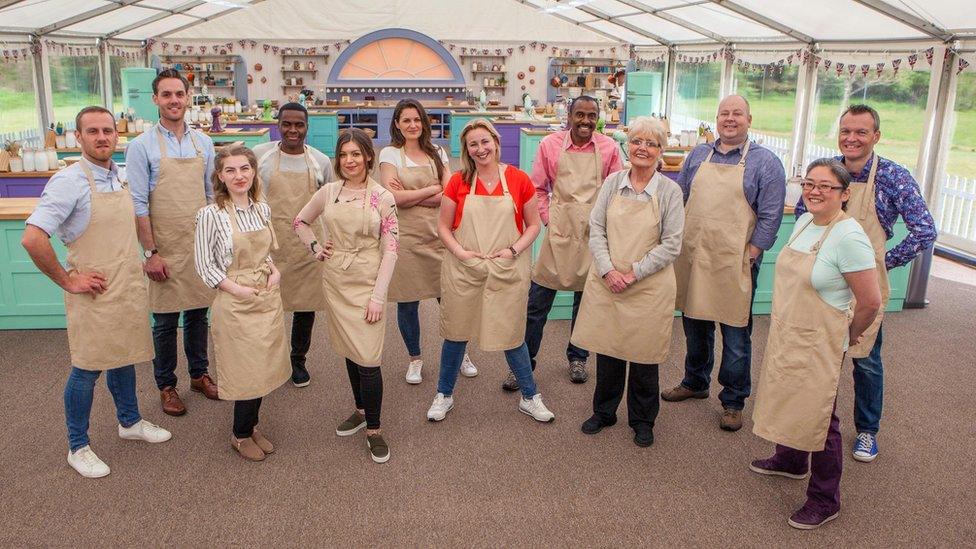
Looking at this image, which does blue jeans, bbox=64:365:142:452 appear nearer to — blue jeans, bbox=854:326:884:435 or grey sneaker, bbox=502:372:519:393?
grey sneaker, bbox=502:372:519:393

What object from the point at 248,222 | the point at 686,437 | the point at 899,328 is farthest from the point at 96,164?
the point at 899,328

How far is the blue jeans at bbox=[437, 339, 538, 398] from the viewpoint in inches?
139

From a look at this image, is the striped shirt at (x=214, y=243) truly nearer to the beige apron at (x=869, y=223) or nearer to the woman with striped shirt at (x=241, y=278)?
the woman with striped shirt at (x=241, y=278)

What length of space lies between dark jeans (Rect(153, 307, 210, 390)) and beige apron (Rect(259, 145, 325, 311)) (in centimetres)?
45

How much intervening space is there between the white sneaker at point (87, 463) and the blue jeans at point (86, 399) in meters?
0.03

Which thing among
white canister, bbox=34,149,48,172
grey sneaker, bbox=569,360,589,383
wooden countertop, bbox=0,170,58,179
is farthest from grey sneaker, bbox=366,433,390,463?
white canister, bbox=34,149,48,172

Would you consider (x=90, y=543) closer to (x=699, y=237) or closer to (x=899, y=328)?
(x=699, y=237)

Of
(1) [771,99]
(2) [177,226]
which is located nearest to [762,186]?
(2) [177,226]

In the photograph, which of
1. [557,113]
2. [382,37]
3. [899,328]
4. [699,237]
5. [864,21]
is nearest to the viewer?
[699,237]

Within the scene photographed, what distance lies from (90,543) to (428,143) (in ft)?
7.55

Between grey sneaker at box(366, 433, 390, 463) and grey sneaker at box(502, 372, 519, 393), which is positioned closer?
grey sneaker at box(366, 433, 390, 463)

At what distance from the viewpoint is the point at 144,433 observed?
3375 millimetres

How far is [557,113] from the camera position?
40.2 feet

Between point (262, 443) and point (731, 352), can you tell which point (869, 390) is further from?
point (262, 443)
